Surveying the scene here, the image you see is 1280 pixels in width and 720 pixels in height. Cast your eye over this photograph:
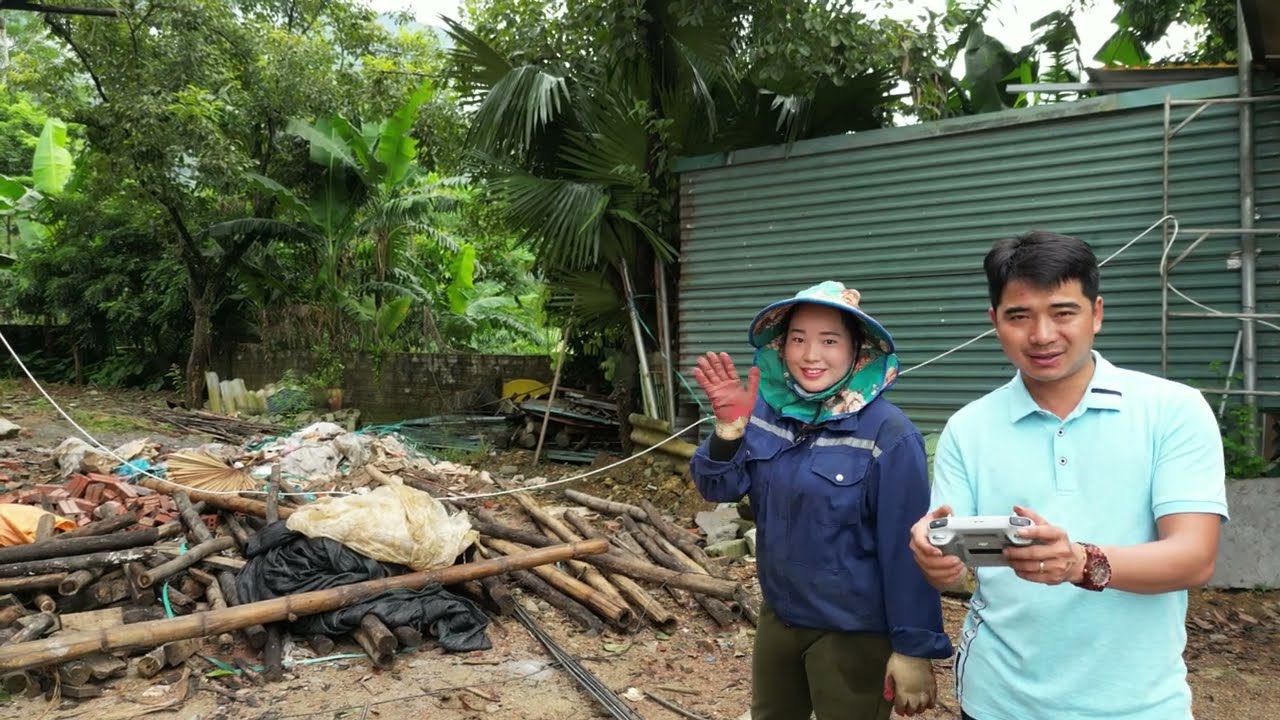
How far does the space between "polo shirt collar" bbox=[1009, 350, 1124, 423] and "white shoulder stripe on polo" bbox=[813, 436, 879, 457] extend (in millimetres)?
600

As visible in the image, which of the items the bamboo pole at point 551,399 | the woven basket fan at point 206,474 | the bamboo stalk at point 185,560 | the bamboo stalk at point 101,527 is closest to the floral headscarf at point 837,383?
the bamboo stalk at point 185,560

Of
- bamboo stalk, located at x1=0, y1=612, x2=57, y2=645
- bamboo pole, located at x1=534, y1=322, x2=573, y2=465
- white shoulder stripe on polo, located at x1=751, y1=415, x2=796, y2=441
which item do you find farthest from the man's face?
bamboo pole, located at x1=534, y1=322, x2=573, y2=465

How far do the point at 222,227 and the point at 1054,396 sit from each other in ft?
50.0

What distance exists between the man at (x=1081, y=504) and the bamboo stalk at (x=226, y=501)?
17.8 feet

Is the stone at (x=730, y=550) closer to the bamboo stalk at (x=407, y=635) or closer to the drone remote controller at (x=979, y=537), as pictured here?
the bamboo stalk at (x=407, y=635)

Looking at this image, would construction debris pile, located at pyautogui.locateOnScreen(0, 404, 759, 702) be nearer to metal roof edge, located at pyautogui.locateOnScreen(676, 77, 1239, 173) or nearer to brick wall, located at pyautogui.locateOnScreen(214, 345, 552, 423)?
metal roof edge, located at pyautogui.locateOnScreen(676, 77, 1239, 173)

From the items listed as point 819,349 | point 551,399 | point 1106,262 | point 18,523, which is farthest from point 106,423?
point 819,349

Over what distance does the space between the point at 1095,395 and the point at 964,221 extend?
18.9 ft

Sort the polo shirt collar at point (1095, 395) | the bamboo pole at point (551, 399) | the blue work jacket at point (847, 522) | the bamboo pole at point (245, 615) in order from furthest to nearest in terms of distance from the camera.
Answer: the bamboo pole at point (551, 399)
the bamboo pole at point (245, 615)
the blue work jacket at point (847, 522)
the polo shirt collar at point (1095, 395)

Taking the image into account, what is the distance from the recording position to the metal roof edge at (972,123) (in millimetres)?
6047

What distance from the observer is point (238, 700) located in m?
4.20

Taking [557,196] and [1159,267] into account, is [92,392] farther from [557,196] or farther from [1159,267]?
[1159,267]

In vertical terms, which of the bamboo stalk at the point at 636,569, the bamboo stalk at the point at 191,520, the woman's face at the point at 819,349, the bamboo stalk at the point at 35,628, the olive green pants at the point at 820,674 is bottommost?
the bamboo stalk at the point at 636,569

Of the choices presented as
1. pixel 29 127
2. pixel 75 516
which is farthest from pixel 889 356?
pixel 29 127
